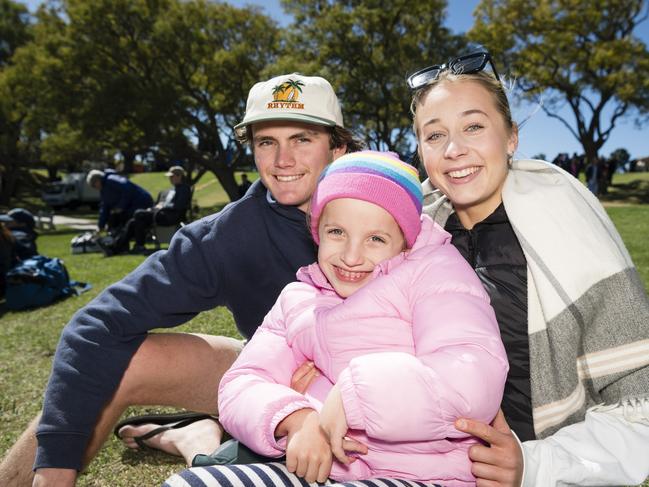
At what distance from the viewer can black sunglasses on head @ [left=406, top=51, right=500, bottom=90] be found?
84.6 inches

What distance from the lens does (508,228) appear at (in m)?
2.02

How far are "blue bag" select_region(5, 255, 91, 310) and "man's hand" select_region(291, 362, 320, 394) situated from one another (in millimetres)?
6949

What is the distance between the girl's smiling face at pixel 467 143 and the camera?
2.01m

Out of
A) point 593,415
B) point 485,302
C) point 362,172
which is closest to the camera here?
point 485,302

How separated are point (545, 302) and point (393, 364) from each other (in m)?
0.67

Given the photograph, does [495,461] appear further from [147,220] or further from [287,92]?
[147,220]

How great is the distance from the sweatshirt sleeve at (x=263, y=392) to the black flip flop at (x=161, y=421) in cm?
145

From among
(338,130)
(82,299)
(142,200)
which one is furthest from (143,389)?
(142,200)

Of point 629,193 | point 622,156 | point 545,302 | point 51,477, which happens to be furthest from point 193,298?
point 622,156

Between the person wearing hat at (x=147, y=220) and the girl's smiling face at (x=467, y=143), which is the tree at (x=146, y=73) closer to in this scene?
the person wearing hat at (x=147, y=220)

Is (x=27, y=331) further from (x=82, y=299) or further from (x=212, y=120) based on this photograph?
(x=212, y=120)

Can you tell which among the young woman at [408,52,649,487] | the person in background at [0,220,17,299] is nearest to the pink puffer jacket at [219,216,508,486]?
the young woman at [408,52,649,487]

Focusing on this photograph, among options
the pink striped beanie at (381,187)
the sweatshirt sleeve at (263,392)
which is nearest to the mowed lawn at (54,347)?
the sweatshirt sleeve at (263,392)

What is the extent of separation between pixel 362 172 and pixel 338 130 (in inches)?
38.1
